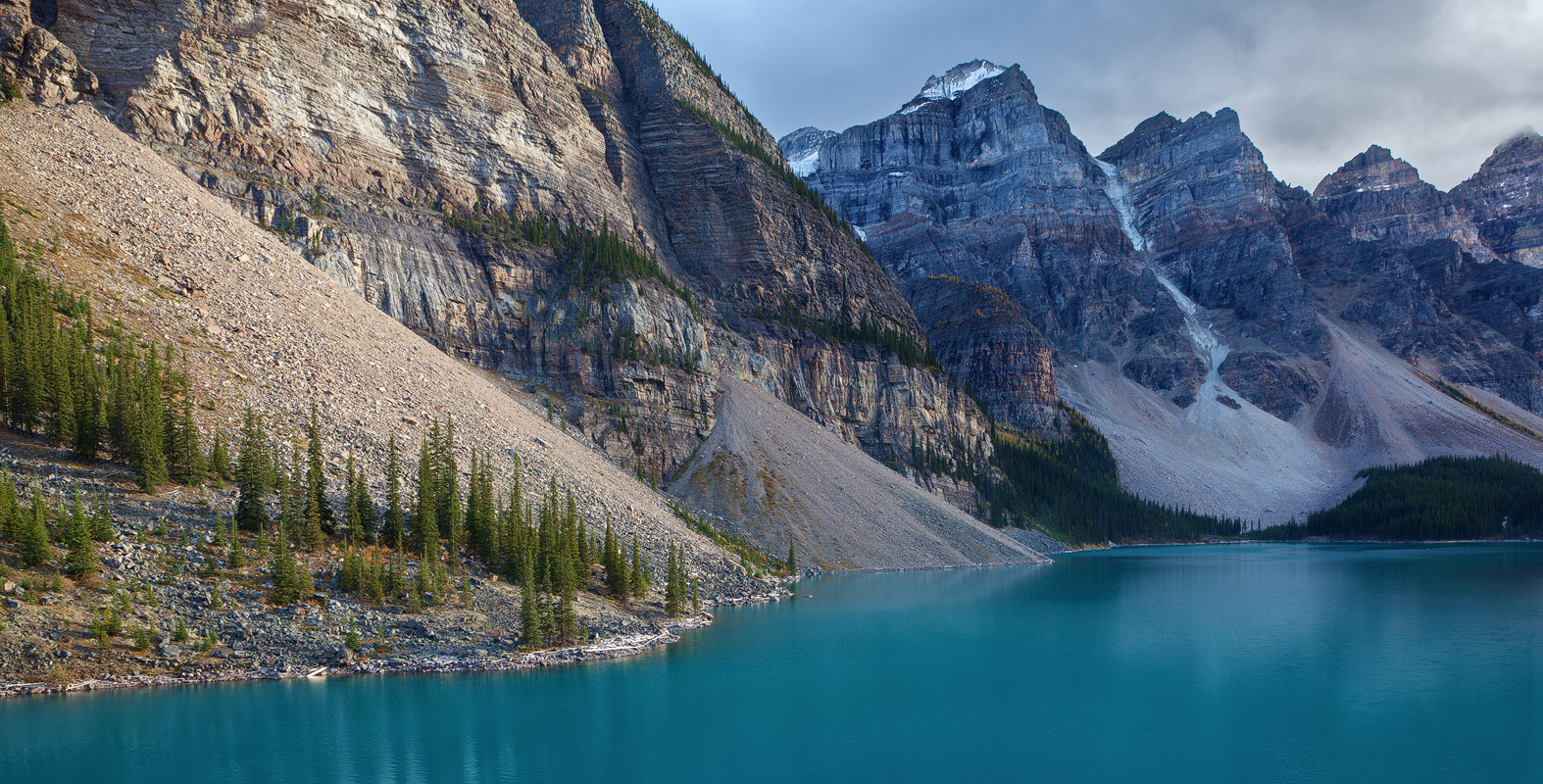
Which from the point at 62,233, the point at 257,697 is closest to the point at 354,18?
the point at 62,233

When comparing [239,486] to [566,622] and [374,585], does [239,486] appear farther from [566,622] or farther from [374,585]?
[566,622]

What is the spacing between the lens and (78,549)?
103 feet

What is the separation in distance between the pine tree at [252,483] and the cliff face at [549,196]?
34.0 meters

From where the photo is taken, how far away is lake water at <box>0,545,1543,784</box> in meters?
25.7

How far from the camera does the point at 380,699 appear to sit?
103ft

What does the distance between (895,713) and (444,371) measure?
41512 mm

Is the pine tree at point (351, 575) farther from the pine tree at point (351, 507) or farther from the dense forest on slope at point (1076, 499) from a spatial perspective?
the dense forest on slope at point (1076, 499)

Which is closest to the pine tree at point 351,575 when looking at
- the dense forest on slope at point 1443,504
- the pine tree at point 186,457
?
the pine tree at point 186,457

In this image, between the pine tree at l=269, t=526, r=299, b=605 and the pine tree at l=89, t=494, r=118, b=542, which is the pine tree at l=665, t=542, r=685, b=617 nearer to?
the pine tree at l=269, t=526, r=299, b=605

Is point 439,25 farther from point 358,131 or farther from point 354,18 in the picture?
point 358,131

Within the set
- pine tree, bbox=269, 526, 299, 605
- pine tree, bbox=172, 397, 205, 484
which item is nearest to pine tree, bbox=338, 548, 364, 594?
pine tree, bbox=269, 526, 299, 605

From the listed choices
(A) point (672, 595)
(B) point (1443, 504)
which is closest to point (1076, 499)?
(B) point (1443, 504)

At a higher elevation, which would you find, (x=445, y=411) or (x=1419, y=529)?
(x=445, y=411)

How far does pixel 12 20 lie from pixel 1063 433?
14650 centimetres
